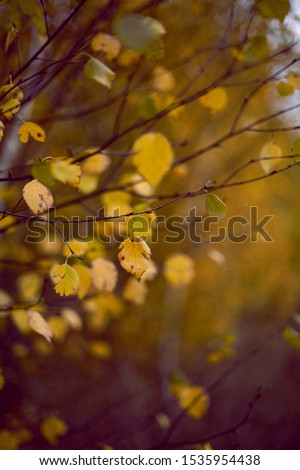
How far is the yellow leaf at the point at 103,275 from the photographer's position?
164 centimetres

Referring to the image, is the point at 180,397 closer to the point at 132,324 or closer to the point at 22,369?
the point at 22,369

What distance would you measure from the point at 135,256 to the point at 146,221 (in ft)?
0.76

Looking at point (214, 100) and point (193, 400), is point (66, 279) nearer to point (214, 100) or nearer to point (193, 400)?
point (214, 100)

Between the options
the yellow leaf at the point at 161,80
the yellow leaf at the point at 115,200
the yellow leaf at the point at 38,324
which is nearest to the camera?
the yellow leaf at the point at 38,324

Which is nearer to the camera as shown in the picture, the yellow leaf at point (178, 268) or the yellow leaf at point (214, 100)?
the yellow leaf at point (214, 100)

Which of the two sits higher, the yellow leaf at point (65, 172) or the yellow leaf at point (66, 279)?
the yellow leaf at point (65, 172)

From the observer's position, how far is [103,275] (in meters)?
1.66

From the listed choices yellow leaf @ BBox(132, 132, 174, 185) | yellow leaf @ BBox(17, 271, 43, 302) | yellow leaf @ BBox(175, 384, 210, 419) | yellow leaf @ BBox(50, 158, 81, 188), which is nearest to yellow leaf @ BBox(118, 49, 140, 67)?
yellow leaf @ BBox(132, 132, 174, 185)

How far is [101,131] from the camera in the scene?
10.6 ft

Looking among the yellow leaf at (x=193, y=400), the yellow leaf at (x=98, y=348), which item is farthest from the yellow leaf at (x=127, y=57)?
the yellow leaf at (x=98, y=348)

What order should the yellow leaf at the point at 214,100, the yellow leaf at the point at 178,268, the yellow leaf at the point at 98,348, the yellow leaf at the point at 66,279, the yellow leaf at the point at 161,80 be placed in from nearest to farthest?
the yellow leaf at the point at 66,279
the yellow leaf at the point at 214,100
the yellow leaf at the point at 161,80
the yellow leaf at the point at 178,268
the yellow leaf at the point at 98,348

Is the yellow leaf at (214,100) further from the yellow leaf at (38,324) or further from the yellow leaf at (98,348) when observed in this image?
the yellow leaf at (98,348)

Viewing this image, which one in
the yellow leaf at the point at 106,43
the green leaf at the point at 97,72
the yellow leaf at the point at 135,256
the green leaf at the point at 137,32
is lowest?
the yellow leaf at the point at 135,256

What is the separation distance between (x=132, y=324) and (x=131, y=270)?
398 centimetres
